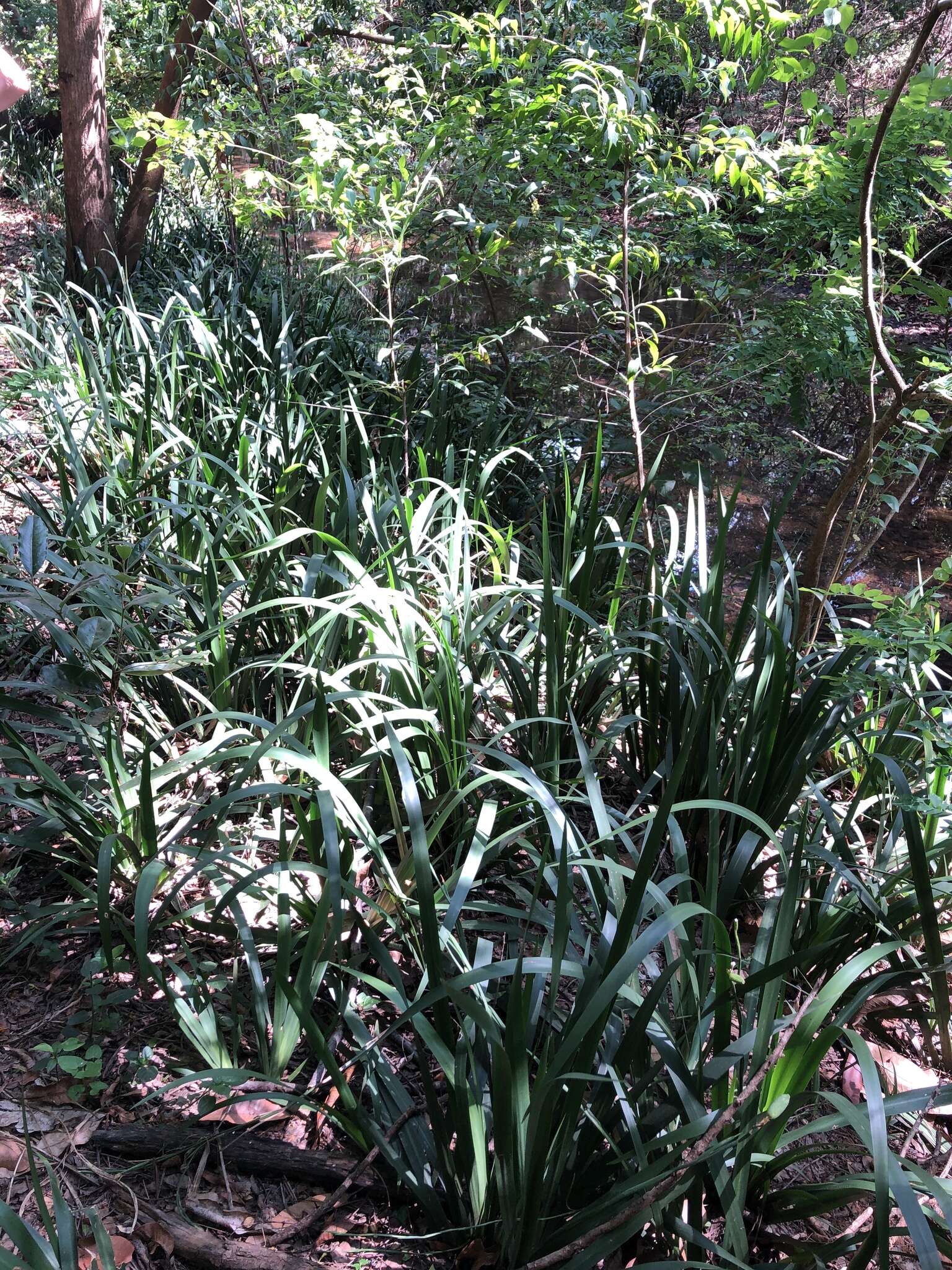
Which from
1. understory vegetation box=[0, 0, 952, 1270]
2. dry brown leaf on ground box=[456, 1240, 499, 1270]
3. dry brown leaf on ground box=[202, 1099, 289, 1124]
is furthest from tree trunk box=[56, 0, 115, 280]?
dry brown leaf on ground box=[456, 1240, 499, 1270]

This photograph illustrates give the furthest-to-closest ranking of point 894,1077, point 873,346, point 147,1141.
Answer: point 873,346
point 894,1077
point 147,1141

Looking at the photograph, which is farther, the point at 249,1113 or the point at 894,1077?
the point at 894,1077

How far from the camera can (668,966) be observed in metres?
1.02

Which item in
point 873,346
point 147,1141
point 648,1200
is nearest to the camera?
point 648,1200

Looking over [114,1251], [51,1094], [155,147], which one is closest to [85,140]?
[155,147]

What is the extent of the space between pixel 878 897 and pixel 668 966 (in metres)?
0.67

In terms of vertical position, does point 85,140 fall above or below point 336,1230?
above

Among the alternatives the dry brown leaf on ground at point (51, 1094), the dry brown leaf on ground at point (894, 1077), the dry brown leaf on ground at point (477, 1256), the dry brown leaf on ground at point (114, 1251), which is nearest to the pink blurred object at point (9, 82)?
the dry brown leaf on ground at point (51, 1094)

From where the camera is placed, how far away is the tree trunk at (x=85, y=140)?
4.27 m

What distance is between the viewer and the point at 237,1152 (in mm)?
1218

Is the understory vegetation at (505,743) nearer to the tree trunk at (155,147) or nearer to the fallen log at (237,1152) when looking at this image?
Answer: the fallen log at (237,1152)

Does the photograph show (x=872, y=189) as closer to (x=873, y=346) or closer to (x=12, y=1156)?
(x=873, y=346)

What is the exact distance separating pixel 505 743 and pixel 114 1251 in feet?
3.97

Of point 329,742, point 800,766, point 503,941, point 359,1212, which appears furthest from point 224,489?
point 359,1212
